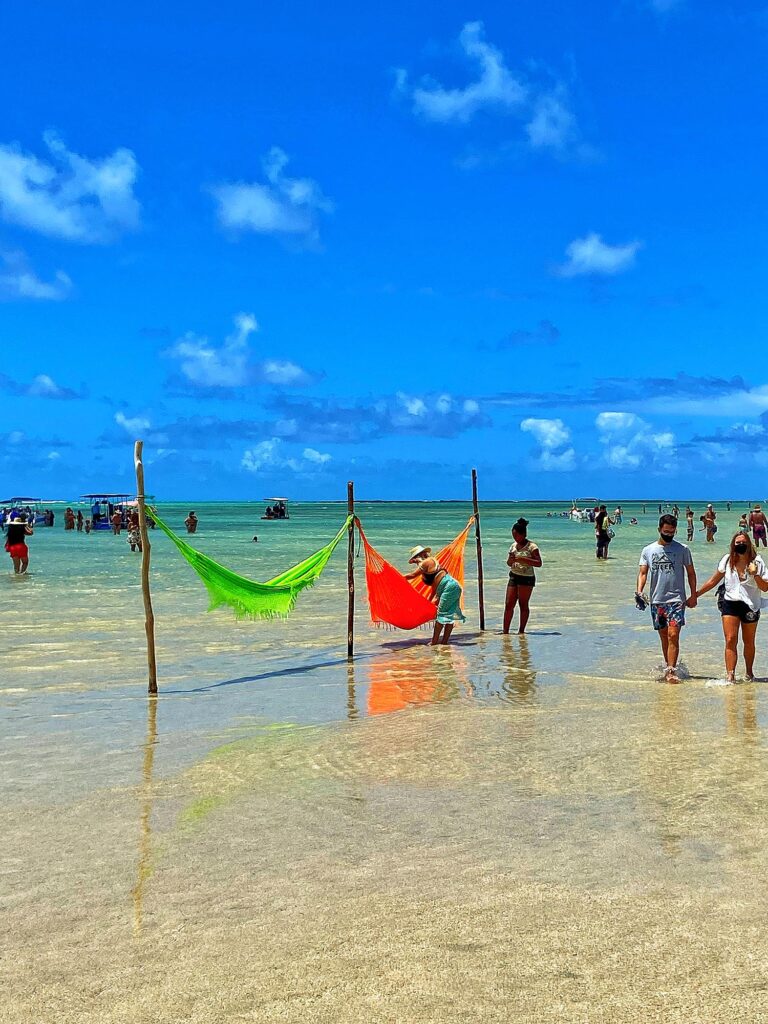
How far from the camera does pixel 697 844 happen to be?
14.3 feet

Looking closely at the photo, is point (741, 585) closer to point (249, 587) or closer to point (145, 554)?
point (249, 587)

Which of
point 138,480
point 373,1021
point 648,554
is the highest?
point 138,480

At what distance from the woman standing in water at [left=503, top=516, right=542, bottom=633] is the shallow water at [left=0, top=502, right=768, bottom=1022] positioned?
1483mm

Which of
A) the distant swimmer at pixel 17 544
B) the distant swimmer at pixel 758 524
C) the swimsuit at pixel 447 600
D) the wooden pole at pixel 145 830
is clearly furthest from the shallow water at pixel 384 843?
the distant swimmer at pixel 758 524

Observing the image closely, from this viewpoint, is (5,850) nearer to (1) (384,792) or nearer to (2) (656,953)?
(1) (384,792)

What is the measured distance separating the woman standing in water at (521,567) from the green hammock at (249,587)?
6.91 ft

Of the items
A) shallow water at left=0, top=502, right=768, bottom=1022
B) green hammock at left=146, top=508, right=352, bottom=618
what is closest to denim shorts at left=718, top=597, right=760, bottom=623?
shallow water at left=0, top=502, right=768, bottom=1022

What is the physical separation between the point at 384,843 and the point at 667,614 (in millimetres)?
4566

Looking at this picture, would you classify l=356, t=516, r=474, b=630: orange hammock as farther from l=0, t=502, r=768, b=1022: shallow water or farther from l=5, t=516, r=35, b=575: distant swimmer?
l=5, t=516, r=35, b=575: distant swimmer

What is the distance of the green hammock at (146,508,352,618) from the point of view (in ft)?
28.8

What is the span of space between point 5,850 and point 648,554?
226 inches

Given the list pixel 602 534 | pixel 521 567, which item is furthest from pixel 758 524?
pixel 521 567

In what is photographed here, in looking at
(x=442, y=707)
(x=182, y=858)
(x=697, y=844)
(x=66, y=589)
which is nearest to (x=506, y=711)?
(x=442, y=707)

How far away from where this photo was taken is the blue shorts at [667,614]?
8195 mm
